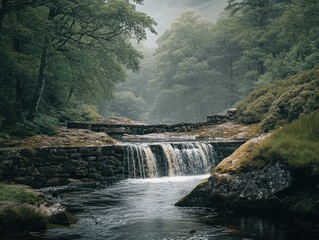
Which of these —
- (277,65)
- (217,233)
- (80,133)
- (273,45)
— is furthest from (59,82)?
(273,45)

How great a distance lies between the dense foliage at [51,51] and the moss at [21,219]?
1136cm

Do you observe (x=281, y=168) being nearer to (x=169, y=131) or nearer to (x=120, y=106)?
(x=169, y=131)

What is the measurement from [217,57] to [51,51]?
138 ft

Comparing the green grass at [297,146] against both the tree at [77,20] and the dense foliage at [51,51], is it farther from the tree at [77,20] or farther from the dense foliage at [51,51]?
the tree at [77,20]

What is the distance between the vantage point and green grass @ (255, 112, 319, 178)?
8539 millimetres

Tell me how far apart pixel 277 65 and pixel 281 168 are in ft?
79.9

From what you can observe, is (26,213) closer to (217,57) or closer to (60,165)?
(60,165)

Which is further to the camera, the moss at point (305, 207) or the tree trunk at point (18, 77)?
the tree trunk at point (18, 77)

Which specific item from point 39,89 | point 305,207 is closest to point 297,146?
point 305,207

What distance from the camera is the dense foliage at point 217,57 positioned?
1729 inches

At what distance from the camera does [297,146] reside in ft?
29.9

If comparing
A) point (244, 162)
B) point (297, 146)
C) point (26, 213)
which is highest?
point (297, 146)

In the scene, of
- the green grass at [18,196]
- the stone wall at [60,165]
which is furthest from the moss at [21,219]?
the stone wall at [60,165]

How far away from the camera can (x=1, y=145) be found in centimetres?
1537
